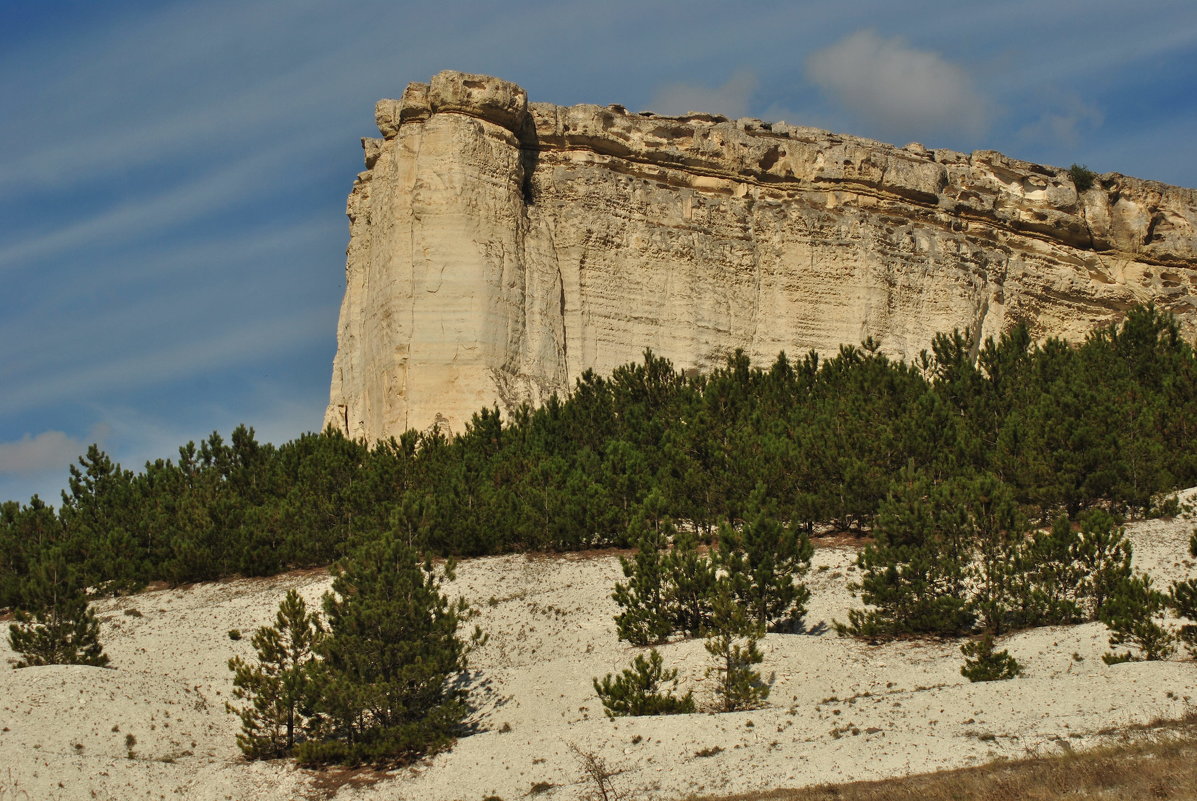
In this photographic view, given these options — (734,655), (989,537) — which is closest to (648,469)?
(989,537)

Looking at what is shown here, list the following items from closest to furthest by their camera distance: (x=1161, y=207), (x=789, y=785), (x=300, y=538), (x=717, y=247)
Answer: (x=789, y=785) → (x=300, y=538) → (x=717, y=247) → (x=1161, y=207)

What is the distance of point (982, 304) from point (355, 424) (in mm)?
20722

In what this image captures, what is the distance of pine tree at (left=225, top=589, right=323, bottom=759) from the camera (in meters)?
20.5

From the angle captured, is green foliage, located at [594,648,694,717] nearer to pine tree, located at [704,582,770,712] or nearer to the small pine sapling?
pine tree, located at [704,582,770,712]

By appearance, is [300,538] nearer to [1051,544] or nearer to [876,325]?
[1051,544]

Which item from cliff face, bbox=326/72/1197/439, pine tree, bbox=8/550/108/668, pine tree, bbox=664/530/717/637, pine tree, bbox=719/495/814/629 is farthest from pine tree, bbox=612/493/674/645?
cliff face, bbox=326/72/1197/439

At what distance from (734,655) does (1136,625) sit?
542 cm

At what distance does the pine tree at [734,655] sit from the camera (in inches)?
790

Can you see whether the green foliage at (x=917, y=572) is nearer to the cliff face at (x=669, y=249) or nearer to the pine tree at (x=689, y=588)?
the pine tree at (x=689, y=588)

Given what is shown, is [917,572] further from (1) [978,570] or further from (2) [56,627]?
(2) [56,627]

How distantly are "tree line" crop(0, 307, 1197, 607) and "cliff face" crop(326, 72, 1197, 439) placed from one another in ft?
14.6

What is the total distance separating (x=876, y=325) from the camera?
45781 millimetres

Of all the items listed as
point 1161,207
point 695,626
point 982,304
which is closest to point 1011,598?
point 695,626

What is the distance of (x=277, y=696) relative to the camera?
68.4ft
